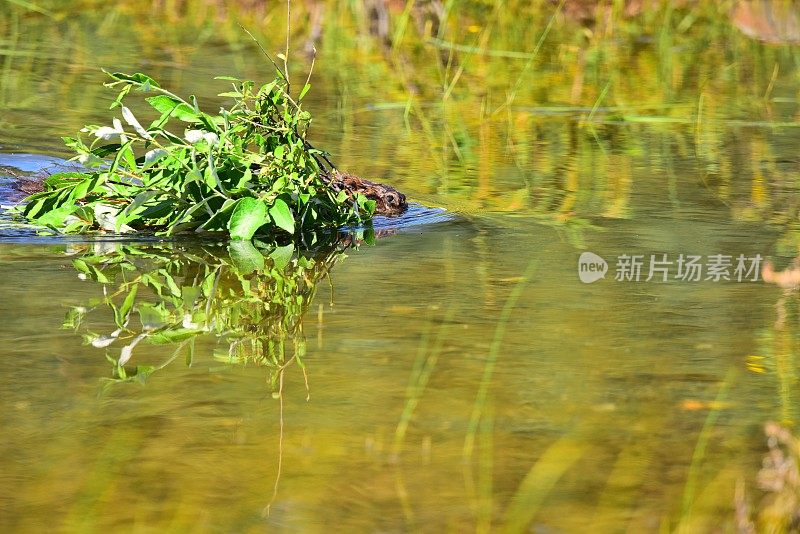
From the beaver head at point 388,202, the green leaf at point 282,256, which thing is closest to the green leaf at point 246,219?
the green leaf at point 282,256

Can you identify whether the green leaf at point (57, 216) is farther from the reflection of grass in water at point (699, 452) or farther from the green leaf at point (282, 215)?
the reflection of grass in water at point (699, 452)

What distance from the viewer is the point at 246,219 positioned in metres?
5.42

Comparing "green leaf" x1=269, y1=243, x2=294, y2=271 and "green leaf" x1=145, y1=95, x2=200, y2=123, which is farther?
"green leaf" x1=145, y1=95, x2=200, y2=123

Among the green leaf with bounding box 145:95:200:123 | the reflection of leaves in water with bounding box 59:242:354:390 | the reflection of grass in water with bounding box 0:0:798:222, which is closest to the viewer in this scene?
the reflection of leaves in water with bounding box 59:242:354:390

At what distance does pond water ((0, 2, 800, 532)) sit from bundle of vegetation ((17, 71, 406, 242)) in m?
0.13

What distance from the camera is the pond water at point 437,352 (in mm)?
3156

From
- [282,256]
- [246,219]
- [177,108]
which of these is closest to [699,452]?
[282,256]

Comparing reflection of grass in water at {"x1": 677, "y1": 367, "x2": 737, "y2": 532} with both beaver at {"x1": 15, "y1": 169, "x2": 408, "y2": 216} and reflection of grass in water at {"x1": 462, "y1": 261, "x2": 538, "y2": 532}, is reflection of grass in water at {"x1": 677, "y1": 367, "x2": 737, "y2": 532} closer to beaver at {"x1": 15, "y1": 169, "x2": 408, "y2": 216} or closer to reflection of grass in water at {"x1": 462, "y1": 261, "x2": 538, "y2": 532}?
reflection of grass in water at {"x1": 462, "y1": 261, "x2": 538, "y2": 532}

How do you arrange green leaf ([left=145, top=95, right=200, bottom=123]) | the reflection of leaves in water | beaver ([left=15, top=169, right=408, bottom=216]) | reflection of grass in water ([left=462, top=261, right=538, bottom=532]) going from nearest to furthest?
reflection of grass in water ([left=462, top=261, right=538, bottom=532]) < the reflection of leaves in water < green leaf ([left=145, top=95, right=200, bottom=123]) < beaver ([left=15, top=169, right=408, bottom=216])

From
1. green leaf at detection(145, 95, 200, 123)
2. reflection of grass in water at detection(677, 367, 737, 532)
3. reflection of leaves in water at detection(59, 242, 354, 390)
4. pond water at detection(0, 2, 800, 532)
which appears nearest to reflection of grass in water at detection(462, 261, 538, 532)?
pond water at detection(0, 2, 800, 532)

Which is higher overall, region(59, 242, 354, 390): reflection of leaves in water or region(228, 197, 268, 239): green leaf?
region(228, 197, 268, 239): green leaf

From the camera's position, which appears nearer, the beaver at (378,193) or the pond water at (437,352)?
the pond water at (437,352)

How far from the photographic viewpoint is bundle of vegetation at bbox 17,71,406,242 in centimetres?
541

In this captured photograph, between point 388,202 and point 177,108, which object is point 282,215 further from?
point 388,202
